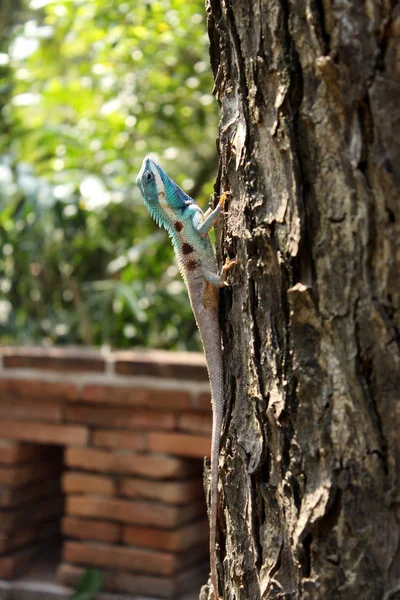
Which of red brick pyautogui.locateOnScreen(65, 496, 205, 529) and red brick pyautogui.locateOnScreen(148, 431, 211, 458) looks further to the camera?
red brick pyautogui.locateOnScreen(65, 496, 205, 529)

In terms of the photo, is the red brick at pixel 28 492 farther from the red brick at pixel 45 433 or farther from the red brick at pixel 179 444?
the red brick at pixel 179 444

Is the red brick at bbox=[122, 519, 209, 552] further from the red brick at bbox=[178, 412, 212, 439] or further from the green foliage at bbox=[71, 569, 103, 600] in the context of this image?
the red brick at bbox=[178, 412, 212, 439]

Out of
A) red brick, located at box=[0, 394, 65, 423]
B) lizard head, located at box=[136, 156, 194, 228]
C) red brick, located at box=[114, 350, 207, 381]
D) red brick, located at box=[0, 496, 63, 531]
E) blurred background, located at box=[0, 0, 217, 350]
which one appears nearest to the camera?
lizard head, located at box=[136, 156, 194, 228]

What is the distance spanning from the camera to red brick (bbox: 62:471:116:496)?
12.1 feet

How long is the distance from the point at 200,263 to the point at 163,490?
5.43 feet

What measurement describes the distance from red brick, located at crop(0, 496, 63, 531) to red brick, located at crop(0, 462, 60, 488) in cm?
12

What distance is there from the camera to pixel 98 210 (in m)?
4.52

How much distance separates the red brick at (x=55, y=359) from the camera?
12.1ft

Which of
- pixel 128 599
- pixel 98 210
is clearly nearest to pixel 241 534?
pixel 128 599

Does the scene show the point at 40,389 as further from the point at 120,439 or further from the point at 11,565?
the point at 11,565

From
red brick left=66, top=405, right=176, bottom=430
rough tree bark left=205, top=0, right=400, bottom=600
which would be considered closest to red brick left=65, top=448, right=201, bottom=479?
red brick left=66, top=405, right=176, bottom=430

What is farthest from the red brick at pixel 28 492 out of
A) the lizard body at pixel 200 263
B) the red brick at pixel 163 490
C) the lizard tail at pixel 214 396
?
the lizard tail at pixel 214 396

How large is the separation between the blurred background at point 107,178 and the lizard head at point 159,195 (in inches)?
67.0

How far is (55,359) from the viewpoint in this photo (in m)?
3.78
